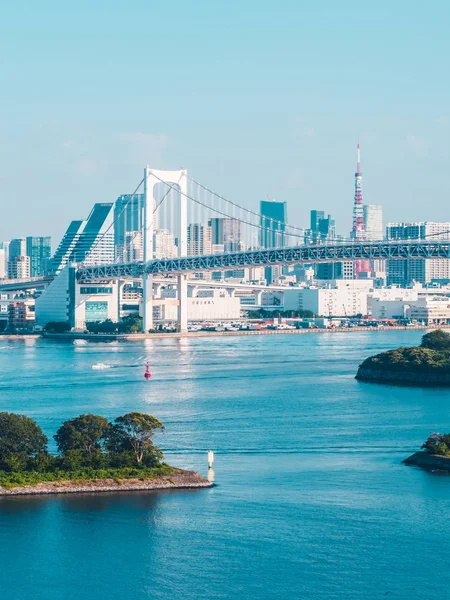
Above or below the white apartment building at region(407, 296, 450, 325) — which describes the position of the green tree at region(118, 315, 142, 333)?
below

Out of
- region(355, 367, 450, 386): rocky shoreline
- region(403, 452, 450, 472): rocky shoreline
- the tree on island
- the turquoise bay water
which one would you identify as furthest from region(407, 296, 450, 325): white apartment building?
region(403, 452, 450, 472): rocky shoreline

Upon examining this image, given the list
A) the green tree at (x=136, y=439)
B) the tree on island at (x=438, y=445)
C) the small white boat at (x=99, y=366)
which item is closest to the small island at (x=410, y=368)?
the small white boat at (x=99, y=366)

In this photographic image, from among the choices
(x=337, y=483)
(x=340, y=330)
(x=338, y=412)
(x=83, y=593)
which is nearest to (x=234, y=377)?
(x=338, y=412)

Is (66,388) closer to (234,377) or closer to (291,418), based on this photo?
(234,377)

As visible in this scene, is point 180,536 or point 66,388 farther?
point 66,388

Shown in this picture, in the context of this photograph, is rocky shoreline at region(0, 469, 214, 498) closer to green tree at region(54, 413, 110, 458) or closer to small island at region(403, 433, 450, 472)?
green tree at region(54, 413, 110, 458)

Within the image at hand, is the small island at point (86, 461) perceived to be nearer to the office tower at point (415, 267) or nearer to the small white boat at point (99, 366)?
the small white boat at point (99, 366)
